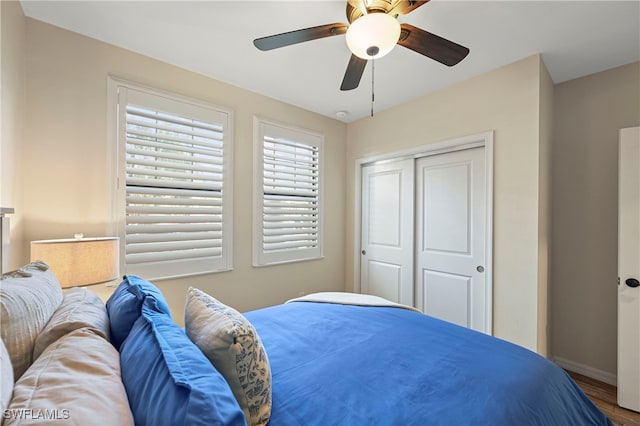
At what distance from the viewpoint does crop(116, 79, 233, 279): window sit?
219 cm

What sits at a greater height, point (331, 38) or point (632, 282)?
point (331, 38)

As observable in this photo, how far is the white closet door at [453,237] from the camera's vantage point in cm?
262

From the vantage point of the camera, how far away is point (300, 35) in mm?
1490

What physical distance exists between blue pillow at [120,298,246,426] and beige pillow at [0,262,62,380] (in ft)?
0.77

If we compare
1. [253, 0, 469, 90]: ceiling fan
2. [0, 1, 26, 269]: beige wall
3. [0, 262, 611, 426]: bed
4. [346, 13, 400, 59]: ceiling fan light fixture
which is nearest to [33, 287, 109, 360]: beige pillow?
[0, 262, 611, 426]: bed

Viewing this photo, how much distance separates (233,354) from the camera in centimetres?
A: 89

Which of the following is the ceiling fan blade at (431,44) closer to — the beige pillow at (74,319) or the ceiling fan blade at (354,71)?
the ceiling fan blade at (354,71)

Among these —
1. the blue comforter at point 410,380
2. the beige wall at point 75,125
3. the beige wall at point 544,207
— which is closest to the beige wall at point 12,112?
the beige wall at point 75,125

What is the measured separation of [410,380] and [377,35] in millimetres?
1482

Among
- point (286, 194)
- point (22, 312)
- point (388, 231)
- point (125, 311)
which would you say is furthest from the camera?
point (388, 231)

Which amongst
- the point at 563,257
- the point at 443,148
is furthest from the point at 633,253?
the point at 443,148

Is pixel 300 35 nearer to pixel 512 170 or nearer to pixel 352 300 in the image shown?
pixel 352 300

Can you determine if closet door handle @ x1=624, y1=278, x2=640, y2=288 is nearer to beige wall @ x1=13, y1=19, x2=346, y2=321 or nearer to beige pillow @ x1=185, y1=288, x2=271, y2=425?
beige pillow @ x1=185, y1=288, x2=271, y2=425

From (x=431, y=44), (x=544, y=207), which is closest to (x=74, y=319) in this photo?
(x=431, y=44)
